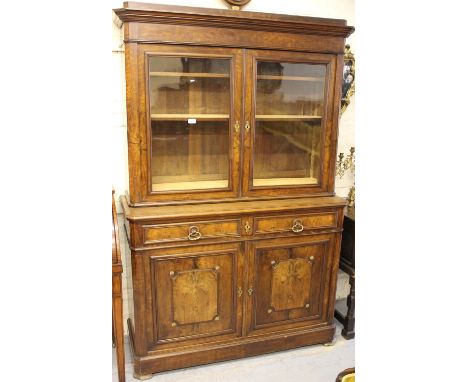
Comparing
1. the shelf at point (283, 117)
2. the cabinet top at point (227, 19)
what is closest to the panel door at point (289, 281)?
the shelf at point (283, 117)

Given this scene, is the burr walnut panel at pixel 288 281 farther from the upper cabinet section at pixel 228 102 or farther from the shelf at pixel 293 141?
the shelf at pixel 293 141

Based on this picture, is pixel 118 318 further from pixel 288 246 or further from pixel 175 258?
pixel 288 246

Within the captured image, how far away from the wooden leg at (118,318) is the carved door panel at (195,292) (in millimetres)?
174

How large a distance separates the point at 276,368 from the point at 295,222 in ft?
2.65

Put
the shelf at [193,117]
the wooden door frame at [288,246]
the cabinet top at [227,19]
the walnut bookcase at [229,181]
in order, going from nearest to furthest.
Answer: the cabinet top at [227,19] < the walnut bookcase at [229,181] < the shelf at [193,117] < the wooden door frame at [288,246]

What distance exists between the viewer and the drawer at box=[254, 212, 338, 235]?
6.14 feet

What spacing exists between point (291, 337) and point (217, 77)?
1502mm

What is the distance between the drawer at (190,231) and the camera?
1.70m
